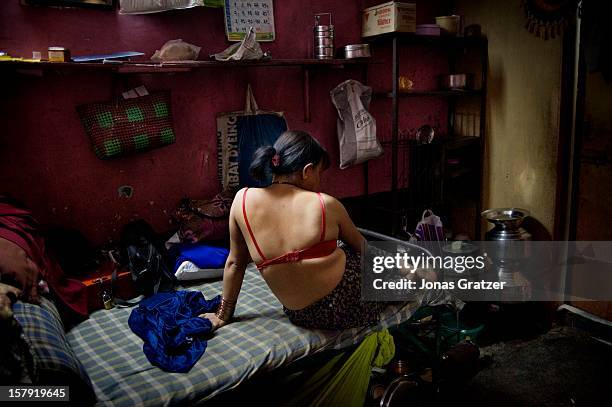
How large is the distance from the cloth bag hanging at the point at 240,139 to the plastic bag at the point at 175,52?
585 mm

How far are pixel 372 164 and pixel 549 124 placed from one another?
1507 millimetres

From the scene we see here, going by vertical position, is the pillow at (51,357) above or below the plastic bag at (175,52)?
below

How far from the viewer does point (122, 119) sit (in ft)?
10.5

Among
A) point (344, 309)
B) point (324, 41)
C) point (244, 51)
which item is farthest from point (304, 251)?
point (324, 41)

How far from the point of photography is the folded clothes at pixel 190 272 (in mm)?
3186

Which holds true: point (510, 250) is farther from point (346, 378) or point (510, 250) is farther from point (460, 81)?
point (346, 378)

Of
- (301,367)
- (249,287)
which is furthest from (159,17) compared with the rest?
(301,367)

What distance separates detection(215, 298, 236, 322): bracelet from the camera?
2.67 meters

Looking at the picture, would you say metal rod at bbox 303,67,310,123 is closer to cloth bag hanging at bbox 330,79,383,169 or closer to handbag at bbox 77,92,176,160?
cloth bag hanging at bbox 330,79,383,169

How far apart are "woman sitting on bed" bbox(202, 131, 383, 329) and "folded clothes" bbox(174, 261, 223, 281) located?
653 millimetres

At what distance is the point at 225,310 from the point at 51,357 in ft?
3.05

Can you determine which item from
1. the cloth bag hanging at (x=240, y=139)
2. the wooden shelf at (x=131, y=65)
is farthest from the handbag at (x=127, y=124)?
the cloth bag hanging at (x=240, y=139)

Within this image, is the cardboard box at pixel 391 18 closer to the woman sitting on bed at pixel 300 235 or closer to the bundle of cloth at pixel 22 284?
the woman sitting on bed at pixel 300 235

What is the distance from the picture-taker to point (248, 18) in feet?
12.2
